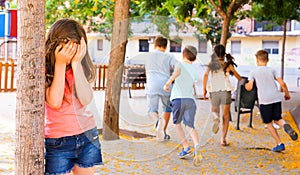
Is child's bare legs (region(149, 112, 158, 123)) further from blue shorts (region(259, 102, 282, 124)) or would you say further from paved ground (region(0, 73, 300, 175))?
blue shorts (region(259, 102, 282, 124))

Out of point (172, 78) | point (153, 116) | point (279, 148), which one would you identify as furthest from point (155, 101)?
point (279, 148)

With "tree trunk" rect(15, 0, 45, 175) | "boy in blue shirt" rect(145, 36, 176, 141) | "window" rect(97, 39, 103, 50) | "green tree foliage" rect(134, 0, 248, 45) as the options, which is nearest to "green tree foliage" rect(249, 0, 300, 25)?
"green tree foliage" rect(134, 0, 248, 45)

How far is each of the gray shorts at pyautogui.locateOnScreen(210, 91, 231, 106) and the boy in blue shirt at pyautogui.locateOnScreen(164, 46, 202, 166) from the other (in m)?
0.52

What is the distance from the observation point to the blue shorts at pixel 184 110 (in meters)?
5.21

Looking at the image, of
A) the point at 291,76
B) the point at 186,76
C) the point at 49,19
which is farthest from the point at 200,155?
the point at 291,76

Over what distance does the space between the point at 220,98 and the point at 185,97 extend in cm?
173

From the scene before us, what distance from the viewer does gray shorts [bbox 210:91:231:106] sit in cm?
614

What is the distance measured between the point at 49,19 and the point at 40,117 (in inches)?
404

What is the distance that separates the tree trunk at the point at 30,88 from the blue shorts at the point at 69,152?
0.46ft

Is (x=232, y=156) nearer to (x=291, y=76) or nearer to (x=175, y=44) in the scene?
(x=175, y=44)

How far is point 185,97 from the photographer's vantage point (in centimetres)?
501

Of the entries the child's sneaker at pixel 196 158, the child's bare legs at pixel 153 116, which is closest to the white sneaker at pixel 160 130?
the child's bare legs at pixel 153 116

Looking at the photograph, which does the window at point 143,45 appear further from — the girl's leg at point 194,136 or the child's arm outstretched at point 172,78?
the girl's leg at point 194,136

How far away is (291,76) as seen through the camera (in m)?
37.4
